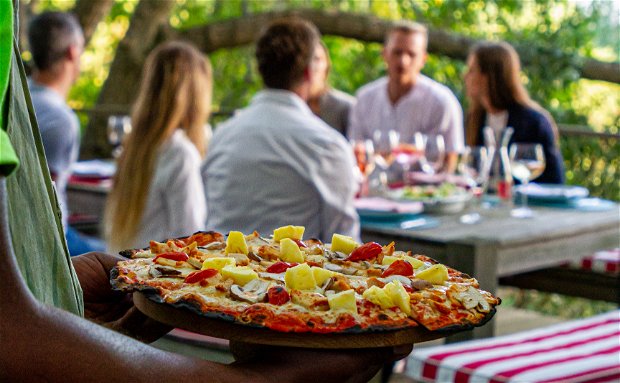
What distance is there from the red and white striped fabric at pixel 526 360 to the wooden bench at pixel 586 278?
148 centimetres

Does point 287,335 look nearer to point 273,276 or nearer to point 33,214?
point 273,276

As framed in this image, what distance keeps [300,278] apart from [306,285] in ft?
0.04

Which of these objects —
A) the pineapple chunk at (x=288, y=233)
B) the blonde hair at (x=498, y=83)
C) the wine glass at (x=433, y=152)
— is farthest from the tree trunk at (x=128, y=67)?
the pineapple chunk at (x=288, y=233)

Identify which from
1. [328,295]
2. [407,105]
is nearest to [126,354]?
[328,295]

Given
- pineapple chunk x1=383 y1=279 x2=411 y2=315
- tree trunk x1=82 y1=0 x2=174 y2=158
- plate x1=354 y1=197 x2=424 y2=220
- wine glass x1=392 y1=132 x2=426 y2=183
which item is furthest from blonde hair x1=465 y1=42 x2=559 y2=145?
pineapple chunk x1=383 y1=279 x2=411 y2=315

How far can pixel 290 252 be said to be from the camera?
133 centimetres

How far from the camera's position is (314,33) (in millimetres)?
3375

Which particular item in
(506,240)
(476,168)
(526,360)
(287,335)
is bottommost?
(526,360)

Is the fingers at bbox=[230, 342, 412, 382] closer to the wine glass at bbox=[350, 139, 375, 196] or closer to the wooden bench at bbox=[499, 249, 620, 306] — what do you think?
the wine glass at bbox=[350, 139, 375, 196]

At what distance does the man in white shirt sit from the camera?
540cm

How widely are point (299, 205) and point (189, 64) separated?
1042 millimetres

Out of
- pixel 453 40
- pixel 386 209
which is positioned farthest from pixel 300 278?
pixel 453 40

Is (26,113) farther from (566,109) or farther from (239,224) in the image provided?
(566,109)

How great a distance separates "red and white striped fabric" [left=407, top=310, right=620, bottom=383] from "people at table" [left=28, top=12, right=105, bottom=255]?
69.7 inches
